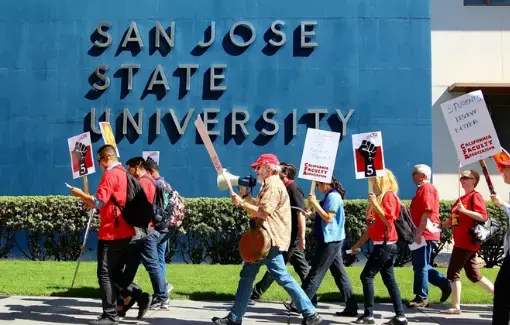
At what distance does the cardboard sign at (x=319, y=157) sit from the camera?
8.33 meters

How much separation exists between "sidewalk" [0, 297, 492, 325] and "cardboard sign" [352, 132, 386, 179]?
5.68 feet

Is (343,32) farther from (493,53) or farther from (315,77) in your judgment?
(493,53)

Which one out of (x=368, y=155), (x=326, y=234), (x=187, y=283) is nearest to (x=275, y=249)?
(x=326, y=234)

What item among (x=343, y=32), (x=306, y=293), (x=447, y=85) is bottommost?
(x=306, y=293)

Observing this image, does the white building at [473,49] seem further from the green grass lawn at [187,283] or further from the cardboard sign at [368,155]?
the cardboard sign at [368,155]

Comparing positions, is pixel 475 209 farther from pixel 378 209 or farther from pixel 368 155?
pixel 378 209

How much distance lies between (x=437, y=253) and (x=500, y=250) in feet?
4.10

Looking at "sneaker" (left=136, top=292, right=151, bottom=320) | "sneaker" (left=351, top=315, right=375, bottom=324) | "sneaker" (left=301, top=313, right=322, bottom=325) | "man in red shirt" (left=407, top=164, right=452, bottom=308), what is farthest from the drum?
"man in red shirt" (left=407, top=164, right=452, bottom=308)

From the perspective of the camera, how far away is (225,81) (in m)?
15.7

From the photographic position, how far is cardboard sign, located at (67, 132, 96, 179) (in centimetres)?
946

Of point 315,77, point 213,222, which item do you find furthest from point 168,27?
point 213,222

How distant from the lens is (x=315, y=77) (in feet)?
51.4

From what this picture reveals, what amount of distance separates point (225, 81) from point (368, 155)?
7528 millimetres

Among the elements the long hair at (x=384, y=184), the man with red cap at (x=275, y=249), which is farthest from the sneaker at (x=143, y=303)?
the long hair at (x=384, y=184)
